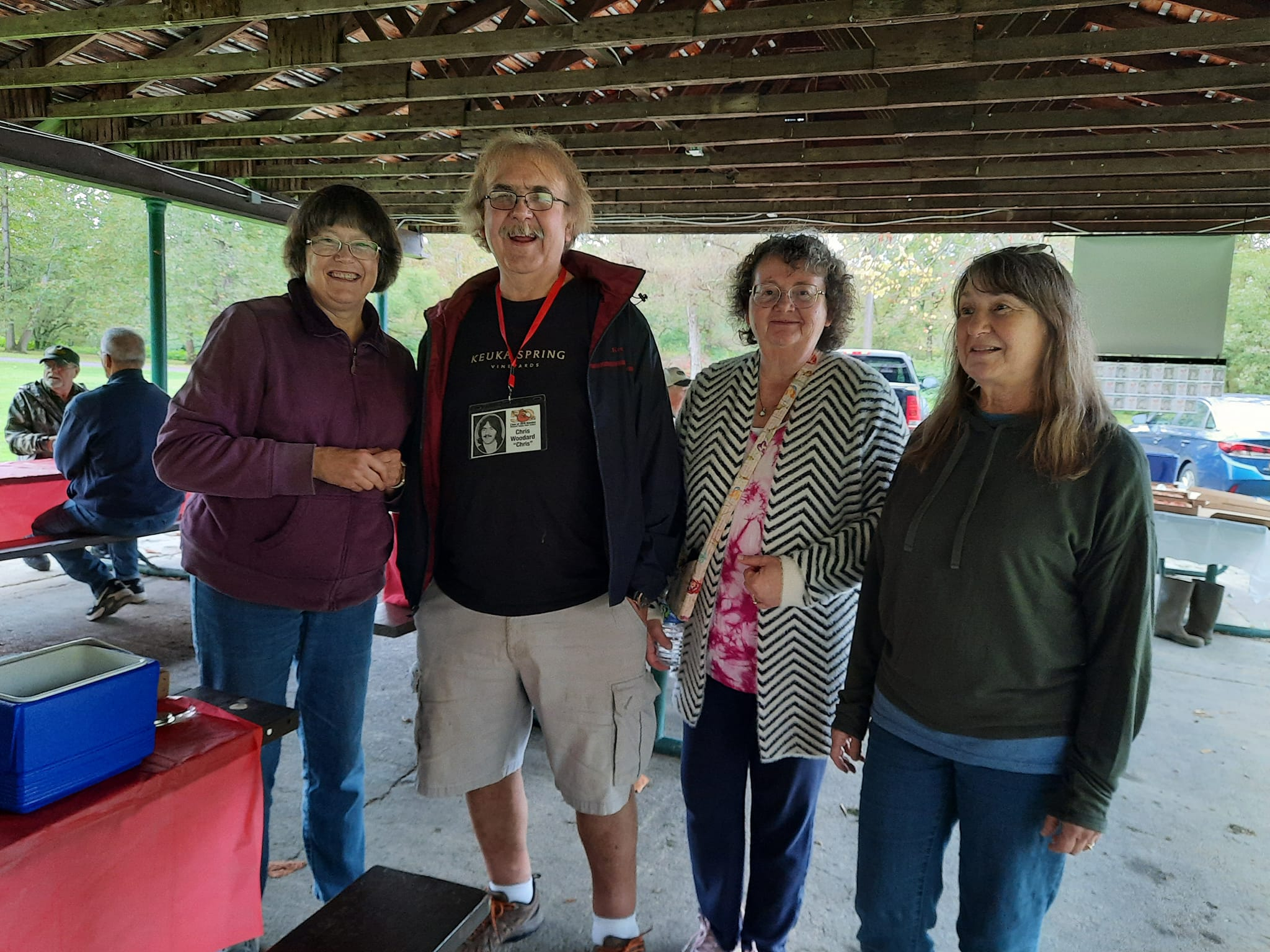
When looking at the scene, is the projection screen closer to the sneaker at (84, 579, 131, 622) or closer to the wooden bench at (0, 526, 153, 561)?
the wooden bench at (0, 526, 153, 561)

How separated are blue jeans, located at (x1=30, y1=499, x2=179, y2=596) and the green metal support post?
1.52 metres

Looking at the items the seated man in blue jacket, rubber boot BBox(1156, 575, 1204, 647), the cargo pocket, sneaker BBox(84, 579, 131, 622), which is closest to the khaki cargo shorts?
the cargo pocket

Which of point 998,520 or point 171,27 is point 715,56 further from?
point 998,520

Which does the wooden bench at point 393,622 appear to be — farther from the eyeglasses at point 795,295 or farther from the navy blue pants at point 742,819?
the eyeglasses at point 795,295

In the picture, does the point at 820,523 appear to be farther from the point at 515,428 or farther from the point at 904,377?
the point at 904,377

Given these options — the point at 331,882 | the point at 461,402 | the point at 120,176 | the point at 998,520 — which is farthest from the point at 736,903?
the point at 120,176

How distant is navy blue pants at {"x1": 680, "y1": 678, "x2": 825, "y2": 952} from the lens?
1.87 meters

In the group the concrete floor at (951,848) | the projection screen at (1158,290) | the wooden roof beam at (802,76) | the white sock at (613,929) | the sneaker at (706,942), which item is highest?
the wooden roof beam at (802,76)

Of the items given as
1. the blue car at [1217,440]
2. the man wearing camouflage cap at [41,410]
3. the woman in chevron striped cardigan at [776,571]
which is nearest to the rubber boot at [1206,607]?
the blue car at [1217,440]

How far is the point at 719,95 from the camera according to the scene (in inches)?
179

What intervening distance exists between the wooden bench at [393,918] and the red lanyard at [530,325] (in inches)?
40.0

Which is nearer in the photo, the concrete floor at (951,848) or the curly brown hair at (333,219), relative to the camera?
the curly brown hair at (333,219)

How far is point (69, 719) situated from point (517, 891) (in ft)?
4.61

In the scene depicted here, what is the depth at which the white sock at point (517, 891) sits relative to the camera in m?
2.19
